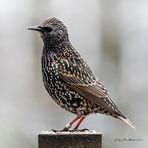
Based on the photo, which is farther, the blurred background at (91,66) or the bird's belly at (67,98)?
the blurred background at (91,66)

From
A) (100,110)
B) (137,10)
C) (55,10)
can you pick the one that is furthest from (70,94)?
(55,10)

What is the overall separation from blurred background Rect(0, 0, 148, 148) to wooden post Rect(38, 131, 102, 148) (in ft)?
12.1

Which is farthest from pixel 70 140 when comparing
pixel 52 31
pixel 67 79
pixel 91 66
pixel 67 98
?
pixel 91 66

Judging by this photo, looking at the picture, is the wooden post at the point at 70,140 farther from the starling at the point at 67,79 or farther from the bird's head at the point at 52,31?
the bird's head at the point at 52,31

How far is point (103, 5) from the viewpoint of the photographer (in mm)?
23953

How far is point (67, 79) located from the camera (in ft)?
25.6

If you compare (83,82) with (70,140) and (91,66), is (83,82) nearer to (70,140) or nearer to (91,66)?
(70,140)

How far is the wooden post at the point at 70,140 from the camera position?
6.25 m

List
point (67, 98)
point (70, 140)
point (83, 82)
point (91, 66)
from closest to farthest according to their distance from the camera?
point (70, 140)
point (67, 98)
point (83, 82)
point (91, 66)

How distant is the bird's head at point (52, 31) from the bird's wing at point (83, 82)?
0.19 m

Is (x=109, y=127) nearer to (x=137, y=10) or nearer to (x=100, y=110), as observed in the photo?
(x=100, y=110)

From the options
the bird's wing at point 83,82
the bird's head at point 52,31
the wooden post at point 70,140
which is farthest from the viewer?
the bird's wing at point 83,82

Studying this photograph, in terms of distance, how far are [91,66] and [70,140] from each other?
464 inches

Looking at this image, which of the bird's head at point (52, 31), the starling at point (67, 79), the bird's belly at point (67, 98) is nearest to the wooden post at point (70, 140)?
the starling at point (67, 79)
